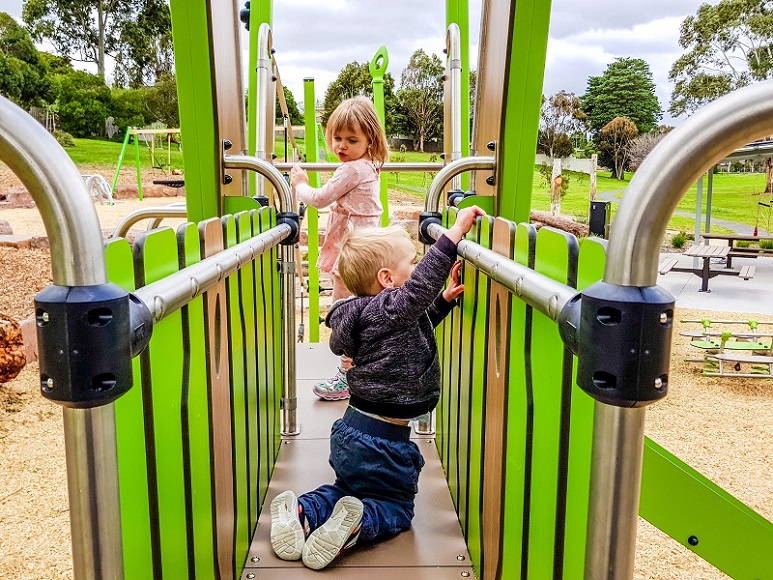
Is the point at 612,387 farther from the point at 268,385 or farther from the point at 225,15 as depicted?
the point at 225,15

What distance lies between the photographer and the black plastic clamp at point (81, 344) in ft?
1.78

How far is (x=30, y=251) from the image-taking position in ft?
28.7

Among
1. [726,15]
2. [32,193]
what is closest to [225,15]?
[32,193]

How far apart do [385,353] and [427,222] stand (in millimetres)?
452

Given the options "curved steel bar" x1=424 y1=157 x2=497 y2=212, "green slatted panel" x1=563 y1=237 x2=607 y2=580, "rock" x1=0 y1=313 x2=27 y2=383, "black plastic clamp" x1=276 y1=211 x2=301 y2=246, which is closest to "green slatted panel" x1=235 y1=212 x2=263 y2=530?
"black plastic clamp" x1=276 y1=211 x2=301 y2=246

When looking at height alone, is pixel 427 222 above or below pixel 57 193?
below

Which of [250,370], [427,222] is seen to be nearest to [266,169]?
[427,222]

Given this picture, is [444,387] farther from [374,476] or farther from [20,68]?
[20,68]

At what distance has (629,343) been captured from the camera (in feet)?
1.77

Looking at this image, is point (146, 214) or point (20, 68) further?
point (20, 68)

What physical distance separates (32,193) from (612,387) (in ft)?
1.59

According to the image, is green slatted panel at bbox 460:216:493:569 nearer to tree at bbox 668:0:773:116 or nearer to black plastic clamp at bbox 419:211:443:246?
black plastic clamp at bbox 419:211:443:246

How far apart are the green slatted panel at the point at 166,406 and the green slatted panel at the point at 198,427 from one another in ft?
0.11

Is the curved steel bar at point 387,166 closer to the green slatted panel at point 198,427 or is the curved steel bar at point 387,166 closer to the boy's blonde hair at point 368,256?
the boy's blonde hair at point 368,256
